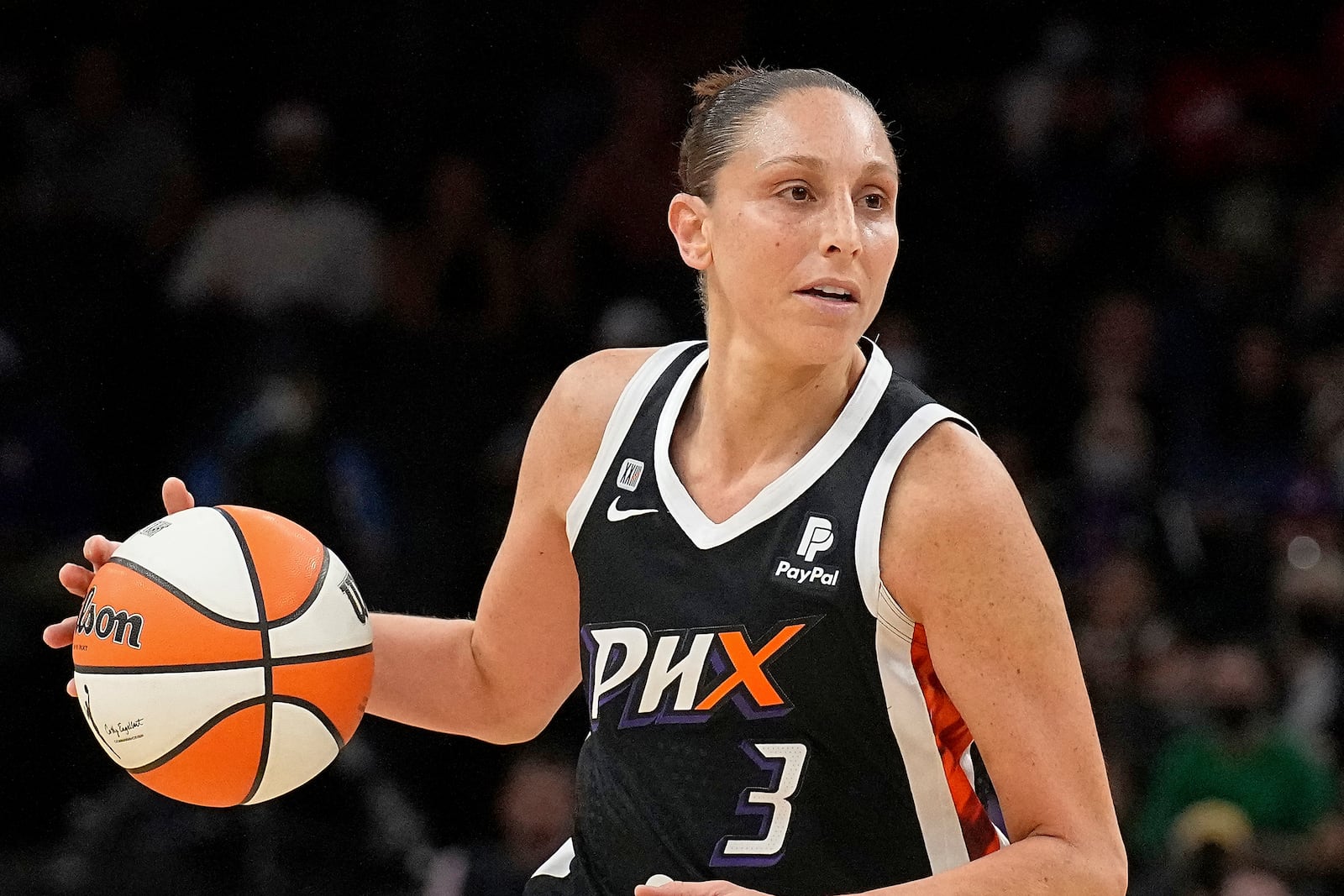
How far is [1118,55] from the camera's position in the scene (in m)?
8.06

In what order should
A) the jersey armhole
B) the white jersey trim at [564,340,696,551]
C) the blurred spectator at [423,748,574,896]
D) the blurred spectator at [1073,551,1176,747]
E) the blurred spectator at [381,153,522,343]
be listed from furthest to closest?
the blurred spectator at [381,153,522,343], the blurred spectator at [1073,551,1176,747], the blurred spectator at [423,748,574,896], the white jersey trim at [564,340,696,551], the jersey armhole

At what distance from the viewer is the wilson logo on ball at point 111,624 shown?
8.73ft

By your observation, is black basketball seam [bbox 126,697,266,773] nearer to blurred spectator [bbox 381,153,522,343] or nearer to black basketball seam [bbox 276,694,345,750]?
black basketball seam [bbox 276,694,345,750]

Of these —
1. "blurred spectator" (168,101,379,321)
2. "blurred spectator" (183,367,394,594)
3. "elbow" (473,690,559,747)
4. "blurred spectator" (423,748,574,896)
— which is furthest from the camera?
"blurred spectator" (168,101,379,321)

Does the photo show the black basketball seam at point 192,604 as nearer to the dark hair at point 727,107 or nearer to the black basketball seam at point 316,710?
the black basketball seam at point 316,710

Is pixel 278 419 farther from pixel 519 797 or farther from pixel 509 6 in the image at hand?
pixel 509 6

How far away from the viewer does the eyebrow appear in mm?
2527

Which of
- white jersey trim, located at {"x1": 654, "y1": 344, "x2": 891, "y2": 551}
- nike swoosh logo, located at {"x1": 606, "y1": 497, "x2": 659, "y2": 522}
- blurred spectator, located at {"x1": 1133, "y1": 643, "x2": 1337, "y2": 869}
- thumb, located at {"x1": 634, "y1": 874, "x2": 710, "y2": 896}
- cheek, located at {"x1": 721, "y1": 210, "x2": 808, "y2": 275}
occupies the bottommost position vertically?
blurred spectator, located at {"x1": 1133, "y1": 643, "x2": 1337, "y2": 869}

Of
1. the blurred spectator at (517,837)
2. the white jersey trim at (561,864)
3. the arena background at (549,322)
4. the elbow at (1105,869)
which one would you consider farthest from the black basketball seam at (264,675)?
the arena background at (549,322)

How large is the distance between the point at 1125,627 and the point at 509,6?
3926mm

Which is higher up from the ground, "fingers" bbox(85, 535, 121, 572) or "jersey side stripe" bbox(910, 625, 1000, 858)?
"fingers" bbox(85, 535, 121, 572)

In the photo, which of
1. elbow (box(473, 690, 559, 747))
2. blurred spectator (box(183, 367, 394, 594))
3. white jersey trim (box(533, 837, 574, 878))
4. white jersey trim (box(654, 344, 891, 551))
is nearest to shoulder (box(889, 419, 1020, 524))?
white jersey trim (box(654, 344, 891, 551))

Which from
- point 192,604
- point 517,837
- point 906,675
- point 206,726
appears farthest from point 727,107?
point 517,837

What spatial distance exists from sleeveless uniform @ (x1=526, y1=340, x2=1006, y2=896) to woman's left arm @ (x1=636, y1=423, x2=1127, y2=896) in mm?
92
